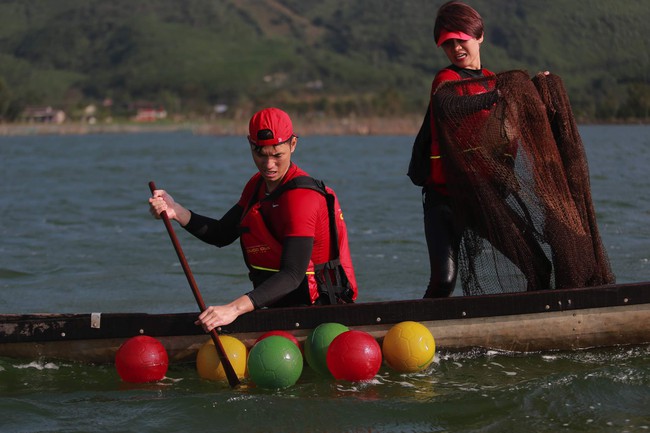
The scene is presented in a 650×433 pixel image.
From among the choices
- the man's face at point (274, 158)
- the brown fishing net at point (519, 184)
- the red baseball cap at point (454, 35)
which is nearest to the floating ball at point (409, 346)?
the brown fishing net at point (519, 184)

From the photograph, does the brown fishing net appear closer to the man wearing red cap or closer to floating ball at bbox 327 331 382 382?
the man wearing red cap

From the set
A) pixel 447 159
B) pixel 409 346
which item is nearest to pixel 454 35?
pixel 447 159

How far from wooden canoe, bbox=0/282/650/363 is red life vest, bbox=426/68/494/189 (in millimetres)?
866

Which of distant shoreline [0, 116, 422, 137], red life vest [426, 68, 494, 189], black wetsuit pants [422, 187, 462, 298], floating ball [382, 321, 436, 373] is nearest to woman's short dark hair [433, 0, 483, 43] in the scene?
red life vest [426, 68, 494, 189]

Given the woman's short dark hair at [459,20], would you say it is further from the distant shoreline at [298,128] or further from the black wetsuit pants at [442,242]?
the distant shoreline at [298,128]

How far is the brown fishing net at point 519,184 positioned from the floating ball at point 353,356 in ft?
4.17

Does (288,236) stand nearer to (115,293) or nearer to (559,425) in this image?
(559,425)

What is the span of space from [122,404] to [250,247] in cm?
137

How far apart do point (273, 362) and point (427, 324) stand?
1.24m

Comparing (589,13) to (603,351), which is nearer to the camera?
(603,351)

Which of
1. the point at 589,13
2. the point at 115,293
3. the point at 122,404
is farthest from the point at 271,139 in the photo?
the point at 589,13

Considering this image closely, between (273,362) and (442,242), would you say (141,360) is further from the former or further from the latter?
(442,242)

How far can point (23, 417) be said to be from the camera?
705cm

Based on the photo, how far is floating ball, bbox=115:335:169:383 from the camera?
729 cm
